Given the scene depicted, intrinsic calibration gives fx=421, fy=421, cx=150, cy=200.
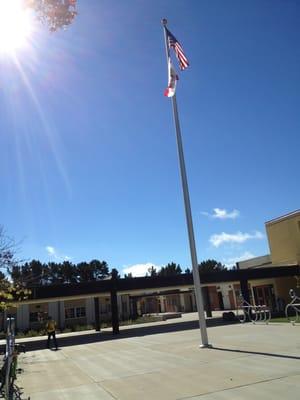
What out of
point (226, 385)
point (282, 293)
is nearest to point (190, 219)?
point (226, 385)

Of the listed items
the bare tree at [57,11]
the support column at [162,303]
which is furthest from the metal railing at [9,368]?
the support column at [162,303]

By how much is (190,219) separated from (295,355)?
6.44 m

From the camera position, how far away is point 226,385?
27.4 feet

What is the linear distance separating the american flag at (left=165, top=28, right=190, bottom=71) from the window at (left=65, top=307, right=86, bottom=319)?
43012 millimetres

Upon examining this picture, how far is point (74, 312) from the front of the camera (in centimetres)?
5375

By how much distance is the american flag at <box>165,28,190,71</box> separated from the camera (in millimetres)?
16625

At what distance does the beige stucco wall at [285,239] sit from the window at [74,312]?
26573 millimetres

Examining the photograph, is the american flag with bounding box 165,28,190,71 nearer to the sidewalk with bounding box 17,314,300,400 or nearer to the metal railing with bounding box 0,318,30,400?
the sidewalk with bounding box 17,314,300,400

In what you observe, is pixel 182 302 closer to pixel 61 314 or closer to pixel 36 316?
pixel 61 314

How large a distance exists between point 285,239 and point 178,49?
80.8 feet

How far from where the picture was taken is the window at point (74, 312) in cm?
5344

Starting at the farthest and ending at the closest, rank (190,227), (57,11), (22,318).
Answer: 1. (22,318)
2. (190,227)
3. (57,11)

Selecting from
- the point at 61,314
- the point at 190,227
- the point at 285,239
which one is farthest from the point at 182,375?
the point at 61,314

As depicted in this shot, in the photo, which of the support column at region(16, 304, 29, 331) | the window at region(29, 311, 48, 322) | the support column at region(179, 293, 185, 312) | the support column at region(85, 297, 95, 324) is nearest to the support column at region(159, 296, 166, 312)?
the support column at region(179, 293, 185, 312)
